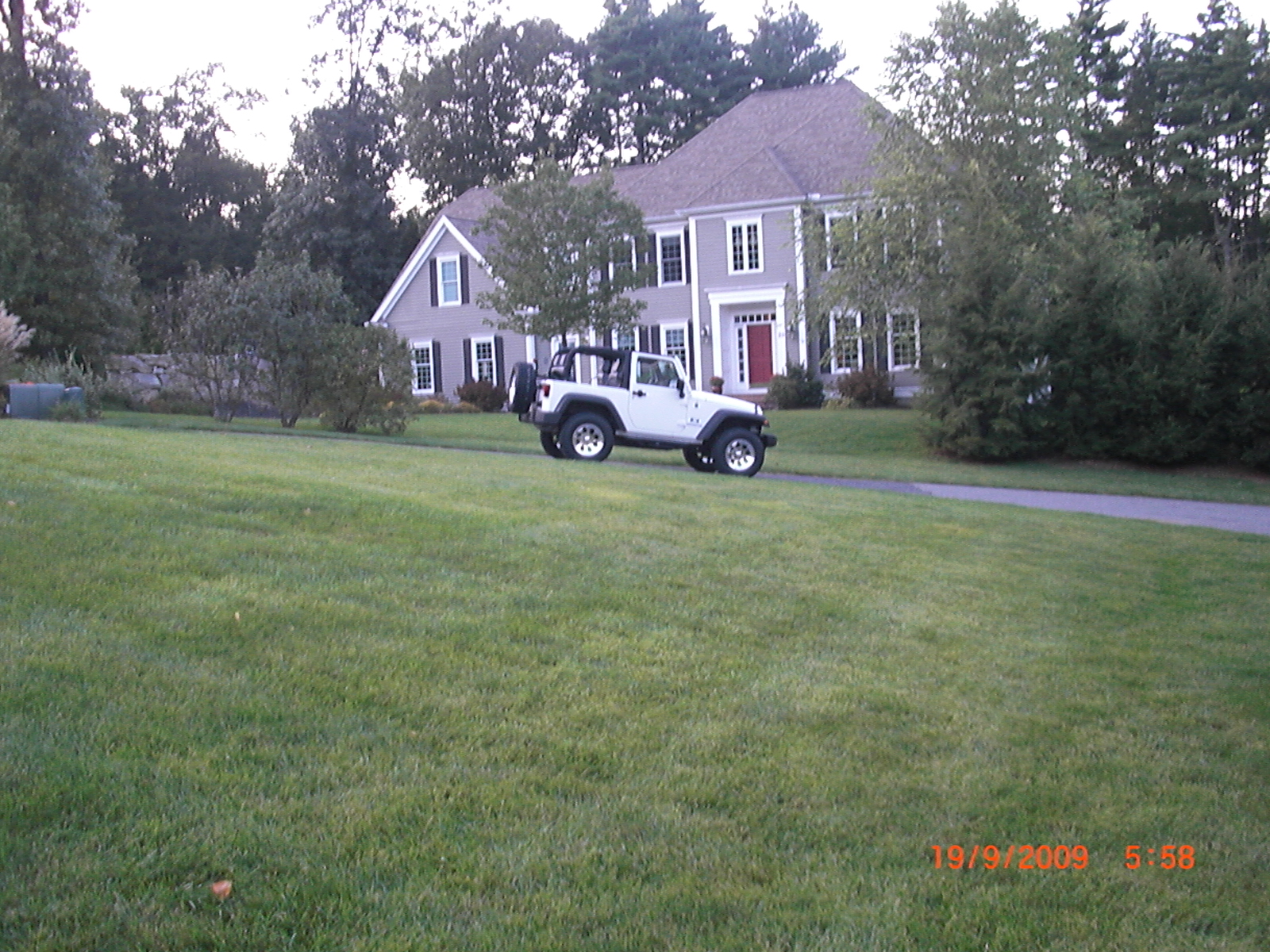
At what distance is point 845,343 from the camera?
30.0 metres

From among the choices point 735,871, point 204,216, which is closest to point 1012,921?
point 735,871

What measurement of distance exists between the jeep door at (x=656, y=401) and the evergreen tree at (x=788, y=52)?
43.2 metres

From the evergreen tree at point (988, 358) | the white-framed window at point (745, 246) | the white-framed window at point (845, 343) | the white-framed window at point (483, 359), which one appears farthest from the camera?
the white-framed window at point (483, 359)

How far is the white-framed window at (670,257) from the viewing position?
37000mm

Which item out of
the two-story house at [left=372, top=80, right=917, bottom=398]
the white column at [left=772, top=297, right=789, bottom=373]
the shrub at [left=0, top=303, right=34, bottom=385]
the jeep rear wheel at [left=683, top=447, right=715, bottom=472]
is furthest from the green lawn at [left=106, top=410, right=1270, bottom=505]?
the white column at [left=772, top=297, right=789, bottom=373]

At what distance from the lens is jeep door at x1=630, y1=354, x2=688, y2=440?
58.4ft

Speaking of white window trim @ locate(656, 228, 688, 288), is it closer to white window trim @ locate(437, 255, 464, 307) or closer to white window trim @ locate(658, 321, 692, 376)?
white window trim @ locate(658, 321, 692, 376)

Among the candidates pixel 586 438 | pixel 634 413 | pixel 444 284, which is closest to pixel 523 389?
pixel 586 438

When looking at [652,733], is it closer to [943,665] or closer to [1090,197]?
[943,665]

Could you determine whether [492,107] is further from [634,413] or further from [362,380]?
[634,413]

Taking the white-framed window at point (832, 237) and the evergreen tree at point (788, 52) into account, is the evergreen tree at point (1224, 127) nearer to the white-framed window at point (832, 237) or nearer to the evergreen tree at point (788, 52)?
the evergreen tree at point (788, 52)

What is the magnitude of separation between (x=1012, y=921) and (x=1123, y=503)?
14.7 meters

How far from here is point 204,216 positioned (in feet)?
192

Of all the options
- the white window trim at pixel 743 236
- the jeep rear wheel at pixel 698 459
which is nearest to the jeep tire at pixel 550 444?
the jeep rear wheel at pixel 698 459
